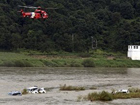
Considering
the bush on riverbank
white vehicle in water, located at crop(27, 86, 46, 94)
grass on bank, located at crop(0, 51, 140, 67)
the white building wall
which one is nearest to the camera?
white vehicle in water, located at crop(27, 86, 46, 94)

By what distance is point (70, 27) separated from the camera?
95.0m

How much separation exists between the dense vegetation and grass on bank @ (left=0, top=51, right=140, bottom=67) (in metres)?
3.06

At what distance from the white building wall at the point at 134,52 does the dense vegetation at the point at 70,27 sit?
2.47 m

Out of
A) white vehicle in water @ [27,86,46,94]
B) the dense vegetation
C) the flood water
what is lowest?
the flood water

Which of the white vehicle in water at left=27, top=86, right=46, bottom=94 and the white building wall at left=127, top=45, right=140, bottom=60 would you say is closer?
the white vehicle in water at left=27, top=86, right=46, bottom=94

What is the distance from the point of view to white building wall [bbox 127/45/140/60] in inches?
3406

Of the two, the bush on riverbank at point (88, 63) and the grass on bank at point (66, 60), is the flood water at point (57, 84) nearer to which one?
the grass on bank at point (66, 60)

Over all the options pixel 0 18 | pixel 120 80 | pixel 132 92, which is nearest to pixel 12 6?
pixel 0 18

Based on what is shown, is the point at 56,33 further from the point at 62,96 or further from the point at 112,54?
the point at 62,96

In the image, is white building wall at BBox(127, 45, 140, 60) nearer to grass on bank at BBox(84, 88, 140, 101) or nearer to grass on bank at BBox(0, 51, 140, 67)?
grass on bank at BBox(0, 51, 140, 67)

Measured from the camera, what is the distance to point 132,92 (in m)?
44.6

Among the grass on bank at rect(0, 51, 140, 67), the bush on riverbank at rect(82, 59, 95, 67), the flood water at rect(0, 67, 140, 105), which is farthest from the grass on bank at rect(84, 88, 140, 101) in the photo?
the bush on riverbank at rect(82, 59, 95, 67)

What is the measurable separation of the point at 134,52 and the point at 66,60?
508 inches

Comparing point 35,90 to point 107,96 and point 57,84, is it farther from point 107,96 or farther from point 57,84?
point 57,84
